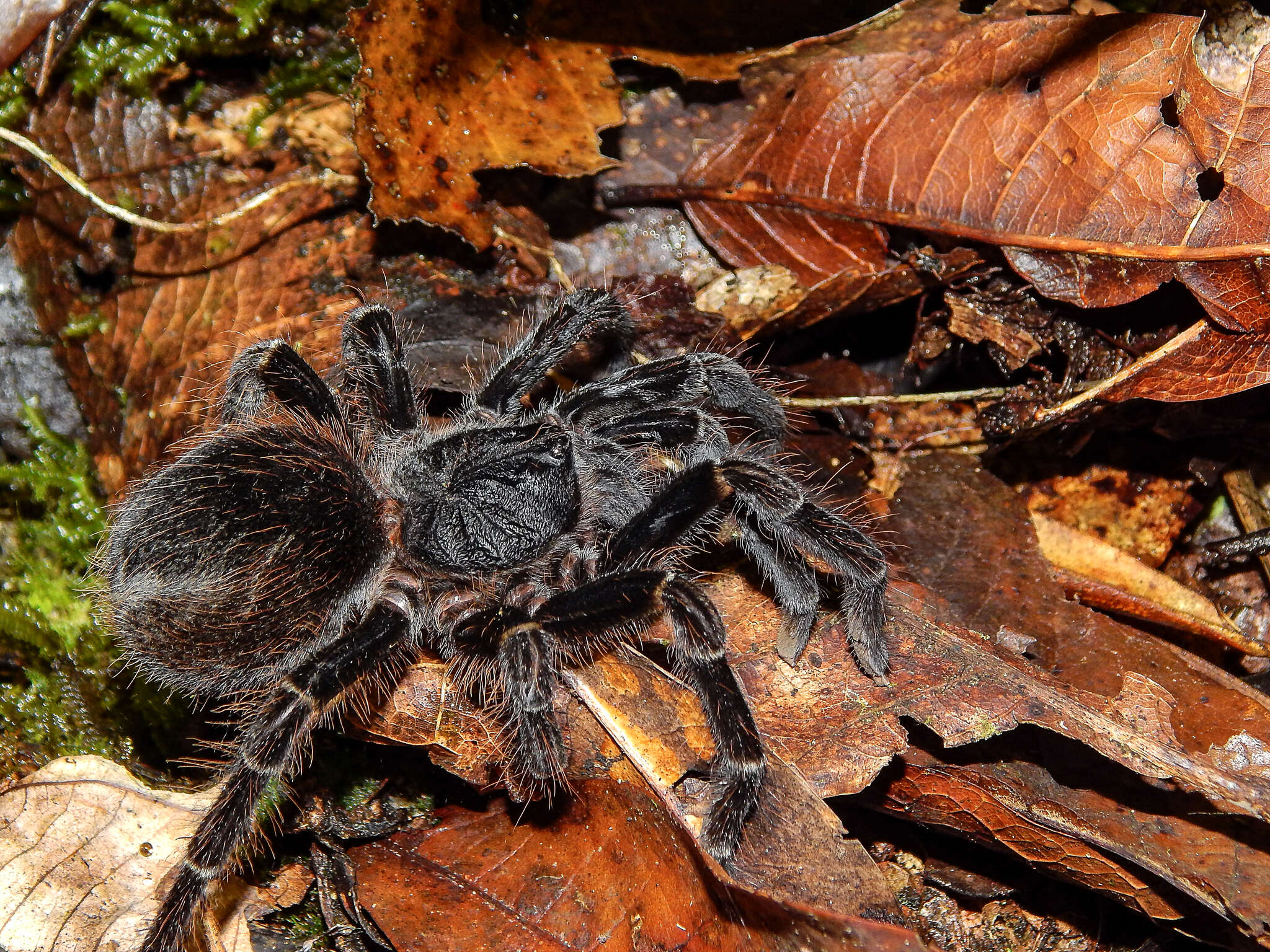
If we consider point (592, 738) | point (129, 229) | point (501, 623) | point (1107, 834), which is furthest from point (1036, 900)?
point (129, 229)

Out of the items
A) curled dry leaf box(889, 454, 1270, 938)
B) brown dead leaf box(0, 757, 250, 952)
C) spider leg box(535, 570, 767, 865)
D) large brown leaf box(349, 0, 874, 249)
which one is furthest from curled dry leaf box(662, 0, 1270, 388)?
brown dead leaf box(0, 757, 250, 952)

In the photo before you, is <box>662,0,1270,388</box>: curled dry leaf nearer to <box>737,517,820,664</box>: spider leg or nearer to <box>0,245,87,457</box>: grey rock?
<box>737,517,820,664</box>: spider leg

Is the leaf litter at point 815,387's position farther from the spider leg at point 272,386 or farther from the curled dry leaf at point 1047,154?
the spider leg at point 272,386

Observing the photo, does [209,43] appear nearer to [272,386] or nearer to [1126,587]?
[272,386]

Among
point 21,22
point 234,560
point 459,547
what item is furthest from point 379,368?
point 21,22

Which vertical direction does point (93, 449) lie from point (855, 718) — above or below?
above

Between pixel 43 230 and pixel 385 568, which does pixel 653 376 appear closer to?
pixel 385 568
